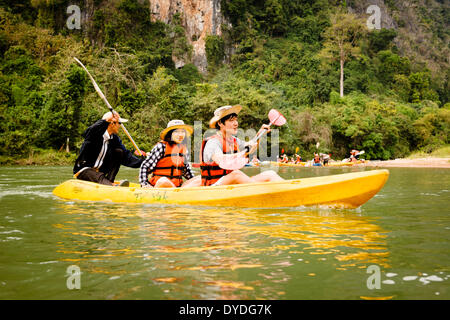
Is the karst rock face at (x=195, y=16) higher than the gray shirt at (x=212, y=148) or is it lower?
higher

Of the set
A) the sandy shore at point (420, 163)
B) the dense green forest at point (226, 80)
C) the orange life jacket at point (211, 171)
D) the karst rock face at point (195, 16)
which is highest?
the karst rock face at point (195, 16)

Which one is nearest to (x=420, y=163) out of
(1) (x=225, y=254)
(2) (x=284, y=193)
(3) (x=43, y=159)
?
(3) (x=43, y=159)

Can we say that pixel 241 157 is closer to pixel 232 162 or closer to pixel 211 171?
pixel 232 162

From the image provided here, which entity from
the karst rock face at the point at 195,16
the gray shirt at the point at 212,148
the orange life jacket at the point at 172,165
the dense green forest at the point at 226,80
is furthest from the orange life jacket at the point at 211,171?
the karst rock face at the point at 195,16

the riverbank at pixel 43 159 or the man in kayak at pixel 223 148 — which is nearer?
the man in kayak at pixel 223 148

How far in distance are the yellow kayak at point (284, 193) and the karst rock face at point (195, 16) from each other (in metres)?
35.7

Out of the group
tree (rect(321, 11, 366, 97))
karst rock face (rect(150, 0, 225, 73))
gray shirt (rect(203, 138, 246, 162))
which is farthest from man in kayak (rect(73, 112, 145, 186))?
karst rock face (rect(150, 0, 225, 73))

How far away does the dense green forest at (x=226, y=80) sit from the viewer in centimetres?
1989

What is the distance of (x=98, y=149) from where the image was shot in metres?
5.89

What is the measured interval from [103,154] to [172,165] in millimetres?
982

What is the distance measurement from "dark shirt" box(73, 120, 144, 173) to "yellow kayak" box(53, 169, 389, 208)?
24.9 inches

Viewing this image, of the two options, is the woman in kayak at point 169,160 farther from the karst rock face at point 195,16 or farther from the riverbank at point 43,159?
the karst rock face at point 195,16

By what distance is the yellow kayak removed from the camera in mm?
4809

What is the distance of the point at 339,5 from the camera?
5000cm
